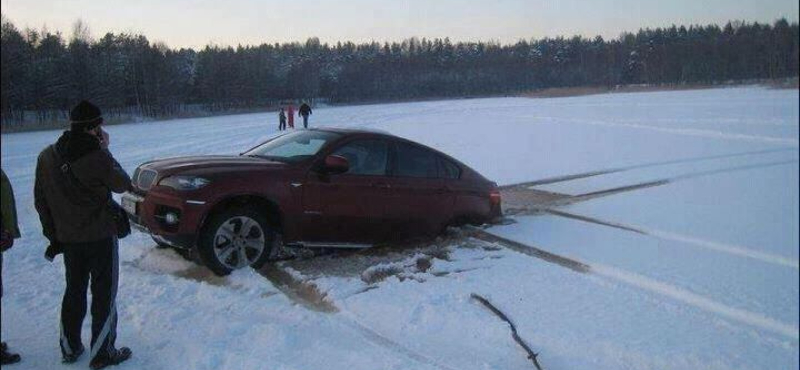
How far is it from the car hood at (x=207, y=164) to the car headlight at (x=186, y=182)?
0.10 metres

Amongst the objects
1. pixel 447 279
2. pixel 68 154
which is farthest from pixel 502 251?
pixel 68 154

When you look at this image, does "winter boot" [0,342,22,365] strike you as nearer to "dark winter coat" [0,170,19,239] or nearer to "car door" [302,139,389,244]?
"dark winter coat" [0,170,19,239]

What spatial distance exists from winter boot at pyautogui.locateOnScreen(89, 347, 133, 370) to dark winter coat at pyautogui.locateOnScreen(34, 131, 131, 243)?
78cm

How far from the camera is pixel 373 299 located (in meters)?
5.49

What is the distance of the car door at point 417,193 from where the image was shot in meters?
7.20

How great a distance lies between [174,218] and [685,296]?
4741 millimetres

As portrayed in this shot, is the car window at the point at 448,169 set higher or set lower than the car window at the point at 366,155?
lower

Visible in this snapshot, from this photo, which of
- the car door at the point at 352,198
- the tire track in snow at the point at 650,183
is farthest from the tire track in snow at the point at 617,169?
the car door at the point at 352,198

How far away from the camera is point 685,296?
5684mm

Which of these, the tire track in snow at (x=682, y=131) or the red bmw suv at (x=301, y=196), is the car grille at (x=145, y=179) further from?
the tire track in snow at (x=682, y=131)

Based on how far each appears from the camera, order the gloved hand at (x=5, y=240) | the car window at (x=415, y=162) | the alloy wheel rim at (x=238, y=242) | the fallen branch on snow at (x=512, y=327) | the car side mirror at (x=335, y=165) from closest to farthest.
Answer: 1. the gloved hand at (x=5, y=240)
2. the fallen branch on snow at (x=512, y=327)
3. the alloy wheel rim at (x=238, y=242)
4. the car side mirror at (x=335, y=165)
5. the car window at (x=415, y=162)

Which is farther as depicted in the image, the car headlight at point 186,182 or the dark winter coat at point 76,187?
the car headlight at point 186,182

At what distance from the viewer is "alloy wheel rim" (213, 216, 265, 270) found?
590cm

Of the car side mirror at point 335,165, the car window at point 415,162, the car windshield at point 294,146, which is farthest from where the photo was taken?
the car window at point 415,162
